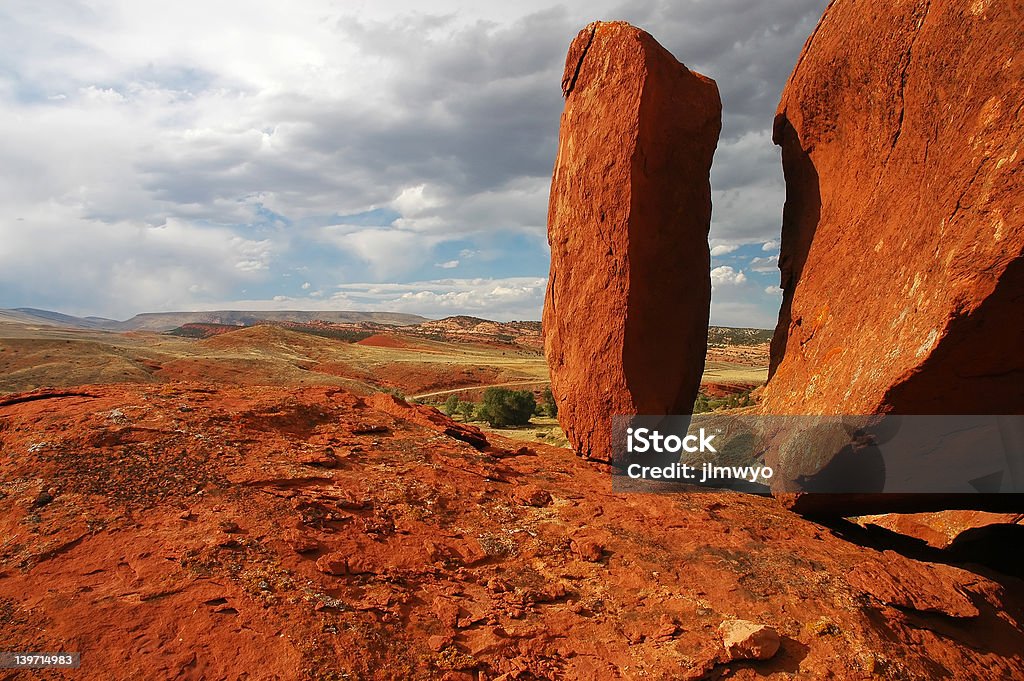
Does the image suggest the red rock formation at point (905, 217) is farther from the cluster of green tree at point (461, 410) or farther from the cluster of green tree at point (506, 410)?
the cluster of green tree at point (461, 410)

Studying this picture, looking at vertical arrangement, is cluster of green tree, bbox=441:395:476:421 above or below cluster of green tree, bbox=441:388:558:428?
below

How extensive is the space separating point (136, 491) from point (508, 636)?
407cm

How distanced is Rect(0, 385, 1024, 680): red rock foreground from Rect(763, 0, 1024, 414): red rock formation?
7.64 ft

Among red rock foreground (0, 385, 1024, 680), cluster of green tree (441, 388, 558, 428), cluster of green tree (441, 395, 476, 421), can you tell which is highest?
red rock foreground (0, 385, 1024, 680)

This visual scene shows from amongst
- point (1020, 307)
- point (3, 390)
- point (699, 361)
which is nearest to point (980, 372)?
point (1020, 307)

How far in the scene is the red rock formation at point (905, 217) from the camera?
6.44 m

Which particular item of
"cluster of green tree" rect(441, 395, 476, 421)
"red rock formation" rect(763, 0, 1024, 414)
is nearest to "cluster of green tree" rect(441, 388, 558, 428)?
"cluster of green tree" rect(441, 395, 476, 421)

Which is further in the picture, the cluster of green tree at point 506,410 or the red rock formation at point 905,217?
the cluster of green tree at point 506,410

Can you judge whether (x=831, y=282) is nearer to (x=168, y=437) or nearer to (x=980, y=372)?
(x=980, y=372)

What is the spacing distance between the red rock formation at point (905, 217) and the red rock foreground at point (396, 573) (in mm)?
2329

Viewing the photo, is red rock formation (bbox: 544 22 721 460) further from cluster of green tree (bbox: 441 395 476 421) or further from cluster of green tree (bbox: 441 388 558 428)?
cluster of green tree (bbox: 441 395 476 421)

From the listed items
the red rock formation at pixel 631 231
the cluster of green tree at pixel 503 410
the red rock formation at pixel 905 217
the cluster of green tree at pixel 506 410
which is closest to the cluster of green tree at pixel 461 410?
the cluster of green tree at pixel 503 410

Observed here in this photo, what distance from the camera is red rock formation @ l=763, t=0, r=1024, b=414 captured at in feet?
21.1

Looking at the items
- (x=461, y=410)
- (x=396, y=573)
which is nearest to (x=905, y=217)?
(x=396, y=573)
